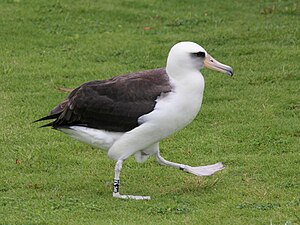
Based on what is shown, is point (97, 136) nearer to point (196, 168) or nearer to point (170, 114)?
Answer: point (170, 114)

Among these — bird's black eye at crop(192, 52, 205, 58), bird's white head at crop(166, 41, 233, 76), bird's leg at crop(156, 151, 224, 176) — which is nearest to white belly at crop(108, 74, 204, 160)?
bird's white head at crop(166, 41, 233, 76)

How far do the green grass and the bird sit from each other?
1.56ft

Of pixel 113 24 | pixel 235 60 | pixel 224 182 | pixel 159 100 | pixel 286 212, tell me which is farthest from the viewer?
pixel 113 24

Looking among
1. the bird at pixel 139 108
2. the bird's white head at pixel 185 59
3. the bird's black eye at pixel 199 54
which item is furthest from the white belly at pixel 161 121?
the bird's black eye at pixel 199 54

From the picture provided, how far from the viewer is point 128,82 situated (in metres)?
8.70

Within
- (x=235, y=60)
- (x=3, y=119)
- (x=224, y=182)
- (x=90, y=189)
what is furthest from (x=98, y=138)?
(x=235, y=60)

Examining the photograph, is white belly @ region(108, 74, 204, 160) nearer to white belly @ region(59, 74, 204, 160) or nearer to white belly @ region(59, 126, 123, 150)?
white belly @ region(59, 74, 204, 160)

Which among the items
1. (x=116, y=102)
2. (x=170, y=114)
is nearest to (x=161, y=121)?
(x=170, y=114)

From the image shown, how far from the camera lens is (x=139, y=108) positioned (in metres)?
8.53

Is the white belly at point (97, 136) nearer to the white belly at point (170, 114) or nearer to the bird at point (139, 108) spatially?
the bird at point (139, 108)

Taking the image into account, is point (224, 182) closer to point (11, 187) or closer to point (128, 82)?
point (128, 82)

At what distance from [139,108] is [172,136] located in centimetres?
227

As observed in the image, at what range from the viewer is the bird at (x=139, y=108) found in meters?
8.43

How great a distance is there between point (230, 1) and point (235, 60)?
3.38 m
